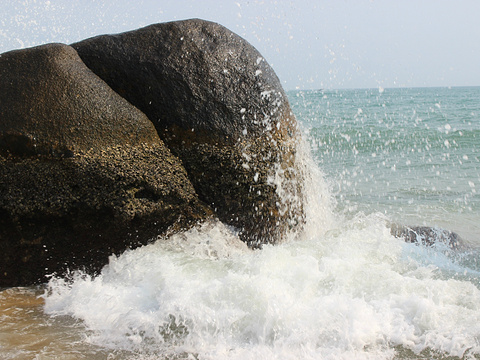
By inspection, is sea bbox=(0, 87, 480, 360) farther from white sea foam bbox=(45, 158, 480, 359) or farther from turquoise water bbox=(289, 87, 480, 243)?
Answer: turquoise water bbox=(289, 87, 480, 243)

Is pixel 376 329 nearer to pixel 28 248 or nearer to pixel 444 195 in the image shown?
pixel 28 248

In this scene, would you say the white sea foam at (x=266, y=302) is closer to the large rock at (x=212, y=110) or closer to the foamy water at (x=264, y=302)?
the foamy water at (x=264, y=302)

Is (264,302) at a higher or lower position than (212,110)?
lower

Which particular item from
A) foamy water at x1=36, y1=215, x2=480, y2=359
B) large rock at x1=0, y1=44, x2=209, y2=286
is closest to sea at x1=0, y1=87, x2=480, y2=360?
foamy water at x1=36, y1=215, x2=480, y2=359

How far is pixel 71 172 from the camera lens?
3316 mm

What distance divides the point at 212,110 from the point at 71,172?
1153mm

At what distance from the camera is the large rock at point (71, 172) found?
10.9 ft

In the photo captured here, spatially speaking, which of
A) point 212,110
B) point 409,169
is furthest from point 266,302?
point 409,169

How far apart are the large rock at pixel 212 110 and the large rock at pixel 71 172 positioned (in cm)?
18

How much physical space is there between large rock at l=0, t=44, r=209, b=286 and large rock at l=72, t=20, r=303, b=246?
184mm

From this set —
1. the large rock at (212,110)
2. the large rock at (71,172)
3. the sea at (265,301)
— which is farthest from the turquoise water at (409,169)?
the large rock at (71,172)

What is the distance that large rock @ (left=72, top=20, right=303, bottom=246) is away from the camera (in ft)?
12.2

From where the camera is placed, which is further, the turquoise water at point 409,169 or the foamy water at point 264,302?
the turquoise water at point 409,169

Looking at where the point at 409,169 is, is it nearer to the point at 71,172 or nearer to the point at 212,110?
the point at 212,110
